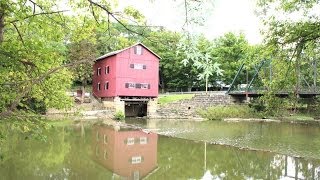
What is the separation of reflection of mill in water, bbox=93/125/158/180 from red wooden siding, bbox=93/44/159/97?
13306mm

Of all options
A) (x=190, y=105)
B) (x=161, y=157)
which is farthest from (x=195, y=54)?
(x=190, y=105)

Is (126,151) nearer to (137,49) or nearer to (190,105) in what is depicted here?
(137,49)

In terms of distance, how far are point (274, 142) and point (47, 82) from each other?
16410mm

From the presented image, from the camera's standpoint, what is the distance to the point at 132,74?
39781 millimetres

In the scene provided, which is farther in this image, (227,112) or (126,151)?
(227,112)

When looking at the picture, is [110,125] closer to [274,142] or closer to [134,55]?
[134,55]

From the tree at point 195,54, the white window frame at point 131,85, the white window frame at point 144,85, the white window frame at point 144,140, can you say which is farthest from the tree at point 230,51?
the tree at point 195,54

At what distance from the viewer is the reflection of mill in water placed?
13648mm

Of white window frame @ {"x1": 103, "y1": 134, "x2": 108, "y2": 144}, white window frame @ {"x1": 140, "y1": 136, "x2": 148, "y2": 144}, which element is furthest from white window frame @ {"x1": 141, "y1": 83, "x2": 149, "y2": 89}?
white window frame @ {"x1": 140, "y1": 136, "x2": 148, "y2": 144}

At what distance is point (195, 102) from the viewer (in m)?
40.6

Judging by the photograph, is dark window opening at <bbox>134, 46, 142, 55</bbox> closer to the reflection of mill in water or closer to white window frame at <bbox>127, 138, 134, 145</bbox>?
the reflection of mill in water

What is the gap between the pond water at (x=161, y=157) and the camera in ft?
42.3

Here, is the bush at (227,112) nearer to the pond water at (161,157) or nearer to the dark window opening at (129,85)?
the dark window opening at (129,85)

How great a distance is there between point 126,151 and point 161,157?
2333mm
